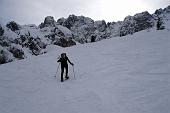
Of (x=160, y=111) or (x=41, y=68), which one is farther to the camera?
(x=41, y=68)

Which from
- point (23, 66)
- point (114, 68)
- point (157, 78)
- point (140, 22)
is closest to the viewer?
point (157, 78)

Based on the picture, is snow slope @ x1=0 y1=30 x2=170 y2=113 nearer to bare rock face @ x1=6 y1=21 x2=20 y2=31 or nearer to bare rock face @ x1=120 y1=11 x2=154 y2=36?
bare rock face @ x1=6 y1=21 x2=20 y2=31

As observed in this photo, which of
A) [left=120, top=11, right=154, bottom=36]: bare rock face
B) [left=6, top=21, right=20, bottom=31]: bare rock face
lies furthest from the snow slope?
[left=120, top=11, right=154, bottom=36]: bare rock face

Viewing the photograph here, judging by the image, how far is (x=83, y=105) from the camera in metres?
12.4

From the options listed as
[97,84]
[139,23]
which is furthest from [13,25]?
[97,84]

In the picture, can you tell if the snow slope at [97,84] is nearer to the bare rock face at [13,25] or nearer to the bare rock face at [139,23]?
the bare rock face at [13,25]

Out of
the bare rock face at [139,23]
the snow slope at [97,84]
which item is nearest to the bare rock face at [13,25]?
the bare rock face at [139,23]

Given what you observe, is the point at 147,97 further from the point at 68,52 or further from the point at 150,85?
the point at 68,52

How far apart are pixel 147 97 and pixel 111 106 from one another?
1.72 m

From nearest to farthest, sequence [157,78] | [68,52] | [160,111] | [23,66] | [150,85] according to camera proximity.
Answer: [160,111], [150,85], [157,78], [23,66], [68,52]

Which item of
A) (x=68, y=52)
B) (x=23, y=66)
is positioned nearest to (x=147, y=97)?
(x=23, y=66)

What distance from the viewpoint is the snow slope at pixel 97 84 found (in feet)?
39.5

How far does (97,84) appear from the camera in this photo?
15.5 meters

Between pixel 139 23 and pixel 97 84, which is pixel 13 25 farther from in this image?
pixel 97 84
